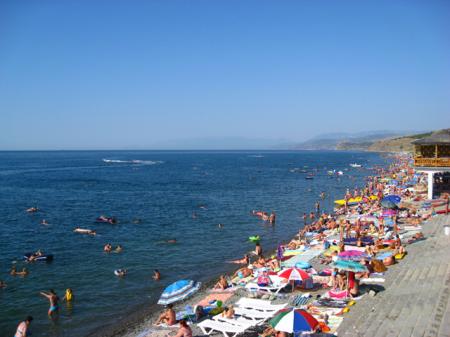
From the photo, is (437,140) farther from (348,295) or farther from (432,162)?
(348,295)

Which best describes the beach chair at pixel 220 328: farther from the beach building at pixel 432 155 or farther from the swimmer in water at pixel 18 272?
the beach building at pixel 432 155

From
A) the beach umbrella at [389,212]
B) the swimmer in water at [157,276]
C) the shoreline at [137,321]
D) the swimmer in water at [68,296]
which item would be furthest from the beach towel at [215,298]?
the beach umbrella at [389,212]

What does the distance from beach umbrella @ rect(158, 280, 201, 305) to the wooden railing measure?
77.1ft

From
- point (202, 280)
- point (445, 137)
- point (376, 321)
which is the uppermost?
point (445, 137)

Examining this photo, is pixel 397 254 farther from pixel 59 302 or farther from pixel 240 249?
pixel 59 302

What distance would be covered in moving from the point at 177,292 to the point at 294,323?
5.93m

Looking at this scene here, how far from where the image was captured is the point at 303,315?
35.6 feet

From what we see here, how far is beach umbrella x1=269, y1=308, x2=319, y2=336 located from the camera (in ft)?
34.4

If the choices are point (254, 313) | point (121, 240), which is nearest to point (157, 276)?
point (254, 313)

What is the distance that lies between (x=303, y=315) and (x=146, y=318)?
814 cm

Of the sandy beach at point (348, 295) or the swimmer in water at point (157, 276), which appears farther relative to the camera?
the swimmer in water at point (157, 276)

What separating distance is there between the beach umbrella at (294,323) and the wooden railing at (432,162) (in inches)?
982

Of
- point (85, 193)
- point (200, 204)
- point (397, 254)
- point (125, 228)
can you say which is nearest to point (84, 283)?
point (125, 228)

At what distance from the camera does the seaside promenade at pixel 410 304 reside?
11.1 m
